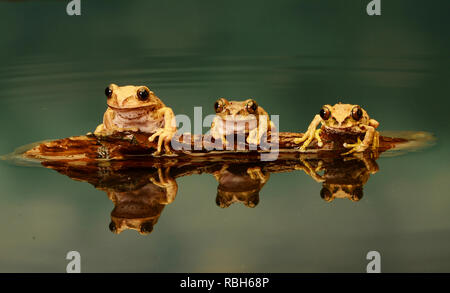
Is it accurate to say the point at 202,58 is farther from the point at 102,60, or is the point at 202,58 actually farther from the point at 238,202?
the point at 238,202

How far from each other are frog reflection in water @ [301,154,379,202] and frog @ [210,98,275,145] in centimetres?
40

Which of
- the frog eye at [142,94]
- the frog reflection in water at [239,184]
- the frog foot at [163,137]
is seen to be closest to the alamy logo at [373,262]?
the frog reflection in water at [239,184]

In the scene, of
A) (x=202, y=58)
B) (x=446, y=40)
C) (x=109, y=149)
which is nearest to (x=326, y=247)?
(x=109, y=149)

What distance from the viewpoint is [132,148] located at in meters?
4.81

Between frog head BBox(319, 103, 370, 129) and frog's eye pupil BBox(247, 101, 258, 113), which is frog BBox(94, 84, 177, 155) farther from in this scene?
frog head BBox(319, 103, 370, 129)

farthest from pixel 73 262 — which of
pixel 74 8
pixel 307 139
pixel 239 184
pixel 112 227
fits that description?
pixel 74 8

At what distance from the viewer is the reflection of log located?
4805mm

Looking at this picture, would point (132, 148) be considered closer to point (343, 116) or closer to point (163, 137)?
point (163, 137)

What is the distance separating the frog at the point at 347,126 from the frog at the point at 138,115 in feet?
3.26

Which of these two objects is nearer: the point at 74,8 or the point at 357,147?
the point at 357,147

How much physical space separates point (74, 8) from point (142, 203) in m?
8.15

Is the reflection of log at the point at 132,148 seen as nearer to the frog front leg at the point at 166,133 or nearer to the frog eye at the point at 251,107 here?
the frog front leg at the point at 166,133

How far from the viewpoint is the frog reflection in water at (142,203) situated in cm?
367

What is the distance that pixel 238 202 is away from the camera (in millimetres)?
4008
